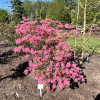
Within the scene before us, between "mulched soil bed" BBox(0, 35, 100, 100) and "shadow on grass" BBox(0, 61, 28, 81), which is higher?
"shadow on grass" BBox(0, 61, 28, 81)

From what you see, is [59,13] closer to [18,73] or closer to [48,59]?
[18,73]

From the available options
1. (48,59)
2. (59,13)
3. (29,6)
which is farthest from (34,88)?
(29,6)

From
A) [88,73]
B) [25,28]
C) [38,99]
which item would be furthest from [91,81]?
[25,28]

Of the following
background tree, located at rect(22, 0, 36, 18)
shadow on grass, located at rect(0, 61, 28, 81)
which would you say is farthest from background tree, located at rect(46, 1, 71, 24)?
background tree, located at rect(22, 0, 36, 18)

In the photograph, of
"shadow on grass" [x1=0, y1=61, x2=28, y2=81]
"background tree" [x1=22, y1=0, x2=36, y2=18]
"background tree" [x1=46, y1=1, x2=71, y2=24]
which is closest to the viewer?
"shadow on grass" [x1=0, y1=61, x2=28, y2=81]

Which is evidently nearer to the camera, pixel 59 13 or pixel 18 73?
pixel 18 73

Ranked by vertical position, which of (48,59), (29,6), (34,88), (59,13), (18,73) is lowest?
(34,88)

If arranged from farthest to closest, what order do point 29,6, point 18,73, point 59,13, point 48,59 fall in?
point 29,6
point 59,13
point 18,73
point 48,59

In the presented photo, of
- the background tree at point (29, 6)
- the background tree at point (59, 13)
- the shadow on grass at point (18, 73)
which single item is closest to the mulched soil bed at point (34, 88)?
the shadow on grass at point (18, 73)

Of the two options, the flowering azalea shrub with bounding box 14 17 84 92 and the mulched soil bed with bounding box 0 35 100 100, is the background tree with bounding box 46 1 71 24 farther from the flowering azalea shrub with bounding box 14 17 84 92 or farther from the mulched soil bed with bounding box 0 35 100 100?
the flowering azalea shrub with bounding box 14 17 84 92

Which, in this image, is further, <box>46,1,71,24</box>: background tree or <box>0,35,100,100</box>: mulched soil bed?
<box>46,1,71,24</box>: background tree

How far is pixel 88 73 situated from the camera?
362cm

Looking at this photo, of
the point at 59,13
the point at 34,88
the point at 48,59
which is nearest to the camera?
the point at 48,59

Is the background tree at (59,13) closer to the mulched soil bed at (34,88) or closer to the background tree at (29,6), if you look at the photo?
the mulched soil bed at (34,88)
